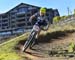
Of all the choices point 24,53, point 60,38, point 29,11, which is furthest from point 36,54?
point 29,11

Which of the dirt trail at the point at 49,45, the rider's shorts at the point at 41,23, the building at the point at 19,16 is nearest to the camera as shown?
the dirt trail at the point at 49,45

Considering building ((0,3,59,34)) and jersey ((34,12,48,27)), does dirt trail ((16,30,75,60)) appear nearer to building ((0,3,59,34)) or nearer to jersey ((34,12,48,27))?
jersey ((34,12,48,27))

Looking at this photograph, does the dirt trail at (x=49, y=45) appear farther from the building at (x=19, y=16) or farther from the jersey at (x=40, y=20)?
the building at (x=19, y=16)

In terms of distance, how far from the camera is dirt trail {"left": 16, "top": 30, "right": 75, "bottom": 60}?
12.8 metres

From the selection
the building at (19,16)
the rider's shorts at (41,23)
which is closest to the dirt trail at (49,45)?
the rider's shorts at (41,23)

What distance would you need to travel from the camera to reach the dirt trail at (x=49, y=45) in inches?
503

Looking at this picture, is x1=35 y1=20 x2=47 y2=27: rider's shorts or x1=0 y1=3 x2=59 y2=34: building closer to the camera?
x1=35 y1=20 x2=47 y2=27: rider's shorts

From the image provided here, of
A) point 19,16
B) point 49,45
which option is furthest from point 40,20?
point 19,16

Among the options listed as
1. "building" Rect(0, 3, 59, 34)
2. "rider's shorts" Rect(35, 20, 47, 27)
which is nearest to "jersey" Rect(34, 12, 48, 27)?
"rider's shorts" Rect(35, 20, 47, 27)

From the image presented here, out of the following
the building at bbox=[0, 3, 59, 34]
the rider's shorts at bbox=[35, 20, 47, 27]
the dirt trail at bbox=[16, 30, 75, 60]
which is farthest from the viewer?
the building at bbox=[0, 3, 59, 34]

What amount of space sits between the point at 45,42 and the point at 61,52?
170 inches

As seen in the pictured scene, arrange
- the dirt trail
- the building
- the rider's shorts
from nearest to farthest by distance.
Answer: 1. the dirt trail
2. the rider's shorts
3. the building

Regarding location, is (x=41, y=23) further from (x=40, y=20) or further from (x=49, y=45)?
(x=49, y=45)

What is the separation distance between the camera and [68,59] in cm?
1166
